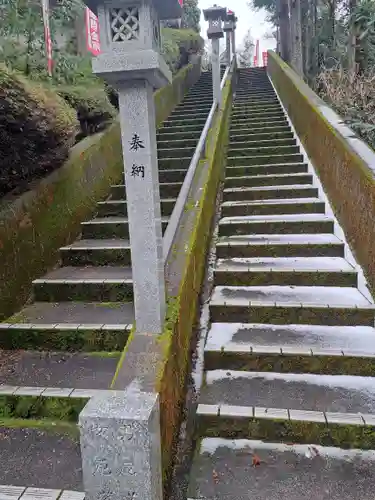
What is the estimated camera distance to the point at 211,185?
5.20 m

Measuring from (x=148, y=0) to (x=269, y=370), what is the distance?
2.63 meters

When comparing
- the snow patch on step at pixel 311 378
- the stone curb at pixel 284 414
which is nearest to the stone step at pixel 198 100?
the snow patch on step at pixel 311 378

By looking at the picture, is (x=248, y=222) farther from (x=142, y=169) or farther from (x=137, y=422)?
(x=137, y=422)

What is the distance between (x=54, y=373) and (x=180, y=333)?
941 millimetres

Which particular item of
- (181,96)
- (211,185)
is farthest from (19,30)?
(181,96)

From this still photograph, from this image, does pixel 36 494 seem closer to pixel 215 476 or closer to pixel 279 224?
pixel 215 476

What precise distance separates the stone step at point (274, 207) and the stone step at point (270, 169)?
909 mm

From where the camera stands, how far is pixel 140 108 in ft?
8.14

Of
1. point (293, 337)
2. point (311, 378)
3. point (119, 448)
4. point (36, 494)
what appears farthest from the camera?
point (293, 337)

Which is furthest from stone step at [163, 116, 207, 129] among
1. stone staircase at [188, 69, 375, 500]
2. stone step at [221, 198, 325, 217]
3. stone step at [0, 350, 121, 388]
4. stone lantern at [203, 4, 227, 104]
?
stone step at [0, 350, 121, 388]

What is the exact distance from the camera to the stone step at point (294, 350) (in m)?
3.08

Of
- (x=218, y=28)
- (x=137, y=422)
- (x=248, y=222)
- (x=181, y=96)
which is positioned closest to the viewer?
(x=137, y=422)

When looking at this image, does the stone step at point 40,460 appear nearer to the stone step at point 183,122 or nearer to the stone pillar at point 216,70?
the stone pillar at point 216,70

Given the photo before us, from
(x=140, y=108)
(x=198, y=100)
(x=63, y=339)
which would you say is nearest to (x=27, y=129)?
(x=140, y=108)
